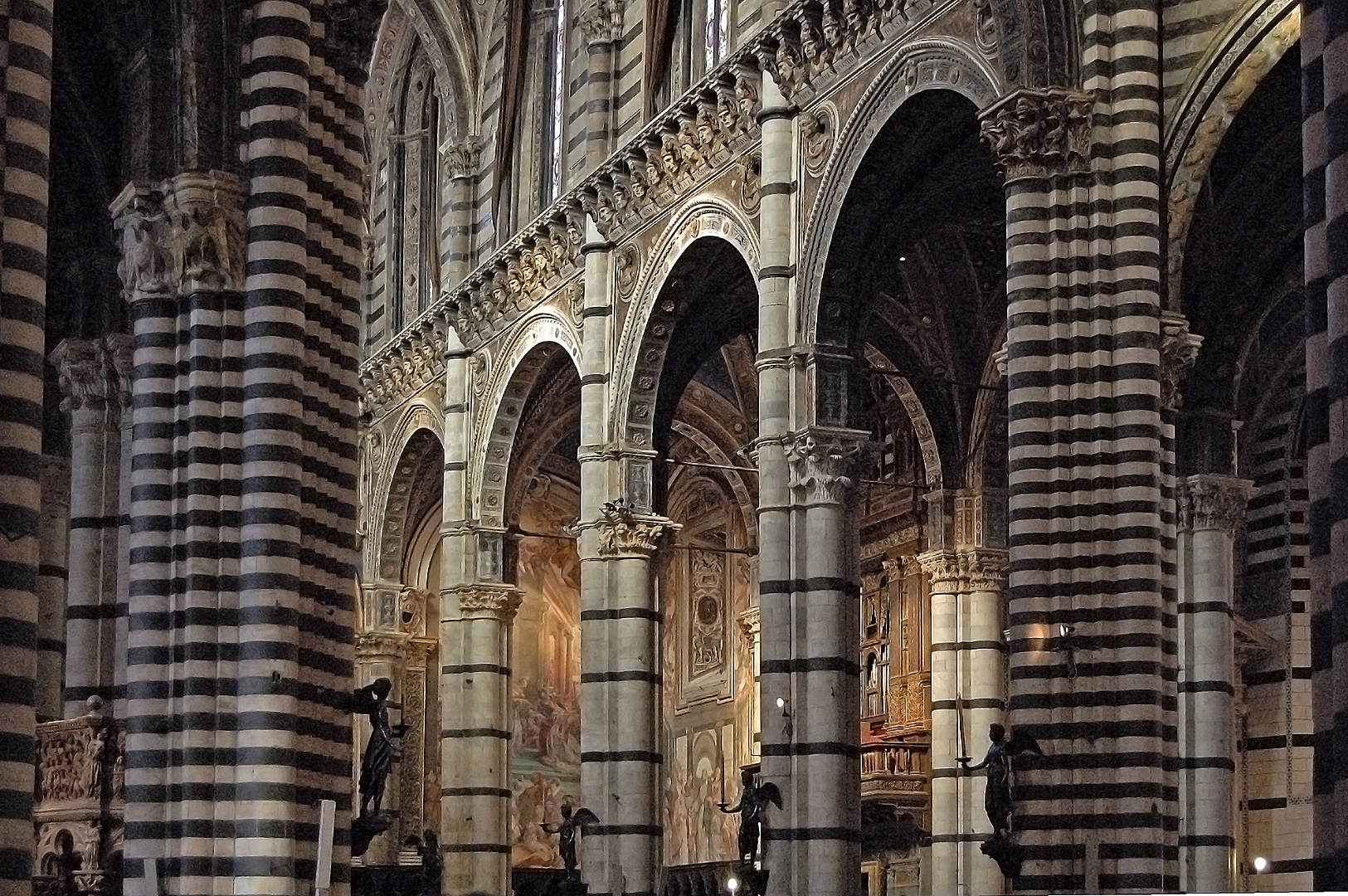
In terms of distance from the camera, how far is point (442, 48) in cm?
3694

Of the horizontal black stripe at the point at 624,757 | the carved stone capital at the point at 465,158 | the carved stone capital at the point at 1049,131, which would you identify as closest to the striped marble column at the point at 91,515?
the carved stone capital at the point at 1049,131

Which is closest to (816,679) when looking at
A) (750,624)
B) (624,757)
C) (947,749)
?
(624,757)

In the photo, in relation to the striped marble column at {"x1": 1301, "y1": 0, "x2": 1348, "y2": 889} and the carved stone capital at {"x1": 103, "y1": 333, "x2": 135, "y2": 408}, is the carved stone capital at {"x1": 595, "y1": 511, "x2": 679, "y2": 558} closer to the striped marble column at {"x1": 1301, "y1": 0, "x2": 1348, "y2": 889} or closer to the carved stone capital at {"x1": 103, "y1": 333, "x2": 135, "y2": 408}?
the carved stone capital at {"x1": 103, "y1": 333, "x2": 135, "y2": 408}

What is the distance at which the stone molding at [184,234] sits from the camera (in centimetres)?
1759

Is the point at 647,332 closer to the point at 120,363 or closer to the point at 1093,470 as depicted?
the point at 120,363

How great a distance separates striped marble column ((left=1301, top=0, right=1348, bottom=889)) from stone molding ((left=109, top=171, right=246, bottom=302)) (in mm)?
8635

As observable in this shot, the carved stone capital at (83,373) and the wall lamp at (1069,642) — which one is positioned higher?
the carved stone capital at (83,373)

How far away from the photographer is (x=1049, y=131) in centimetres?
2072

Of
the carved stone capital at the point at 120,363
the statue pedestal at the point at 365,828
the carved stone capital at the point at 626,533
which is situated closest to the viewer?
the statue pedestal at the point at 365,828

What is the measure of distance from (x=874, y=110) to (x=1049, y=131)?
4.16m

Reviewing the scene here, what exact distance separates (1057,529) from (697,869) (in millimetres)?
20166

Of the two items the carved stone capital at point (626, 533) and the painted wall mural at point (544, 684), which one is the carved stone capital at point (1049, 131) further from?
the painted wall mural at point (544, 684)

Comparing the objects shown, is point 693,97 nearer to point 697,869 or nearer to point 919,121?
point 919,121

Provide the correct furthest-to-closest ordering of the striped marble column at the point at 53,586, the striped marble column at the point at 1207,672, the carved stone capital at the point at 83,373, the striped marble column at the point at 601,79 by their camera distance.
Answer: the striped marble column at the point at 601,79 < the striped marble column at the point at 1207,672 < the carved stone capital at the point at 83,373 < the striped marble column at the point at 53,586
